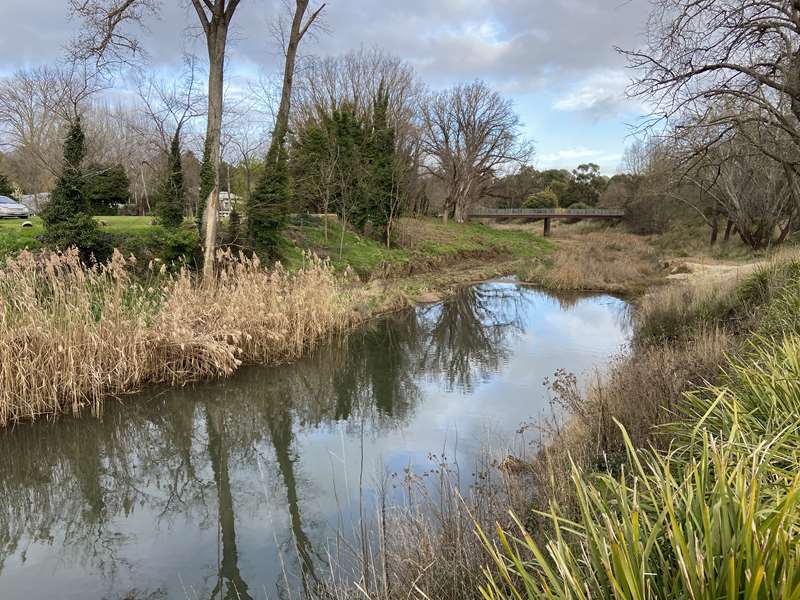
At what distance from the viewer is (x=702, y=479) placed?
6.27 ft

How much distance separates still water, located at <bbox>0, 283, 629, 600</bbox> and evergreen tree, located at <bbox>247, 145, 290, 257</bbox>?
697 cm

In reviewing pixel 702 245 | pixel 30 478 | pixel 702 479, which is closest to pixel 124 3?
pixel 30 478

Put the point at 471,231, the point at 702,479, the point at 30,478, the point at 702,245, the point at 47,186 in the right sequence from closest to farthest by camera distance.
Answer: the point at 702,479 < the point at 30,478 < the point at 47,186 < the point at 702,245 < the point at 471,231

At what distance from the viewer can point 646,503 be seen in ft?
7.87

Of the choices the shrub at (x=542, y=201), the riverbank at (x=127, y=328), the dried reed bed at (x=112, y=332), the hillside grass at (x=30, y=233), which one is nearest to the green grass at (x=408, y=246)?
the riverbank at (x=127, y=328)

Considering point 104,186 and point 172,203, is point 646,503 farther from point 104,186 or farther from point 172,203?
point 104,186

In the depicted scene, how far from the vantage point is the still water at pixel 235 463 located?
4398 millimetres

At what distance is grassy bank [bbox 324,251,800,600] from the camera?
1618 mm

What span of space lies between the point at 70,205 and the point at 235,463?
852 centimetres

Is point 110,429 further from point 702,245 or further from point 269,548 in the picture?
point 702,245

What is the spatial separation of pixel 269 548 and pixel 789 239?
28.3m

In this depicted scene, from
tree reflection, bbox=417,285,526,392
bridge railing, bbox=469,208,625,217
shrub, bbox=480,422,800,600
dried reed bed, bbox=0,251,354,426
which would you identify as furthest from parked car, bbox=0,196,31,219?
bridge railing, bbox=469,208,625,217

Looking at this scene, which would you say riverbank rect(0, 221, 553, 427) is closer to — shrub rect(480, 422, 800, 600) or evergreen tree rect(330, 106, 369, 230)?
shrub rect(480, 422, 800, 600)

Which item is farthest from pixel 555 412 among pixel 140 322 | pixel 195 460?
pixel 140 322
